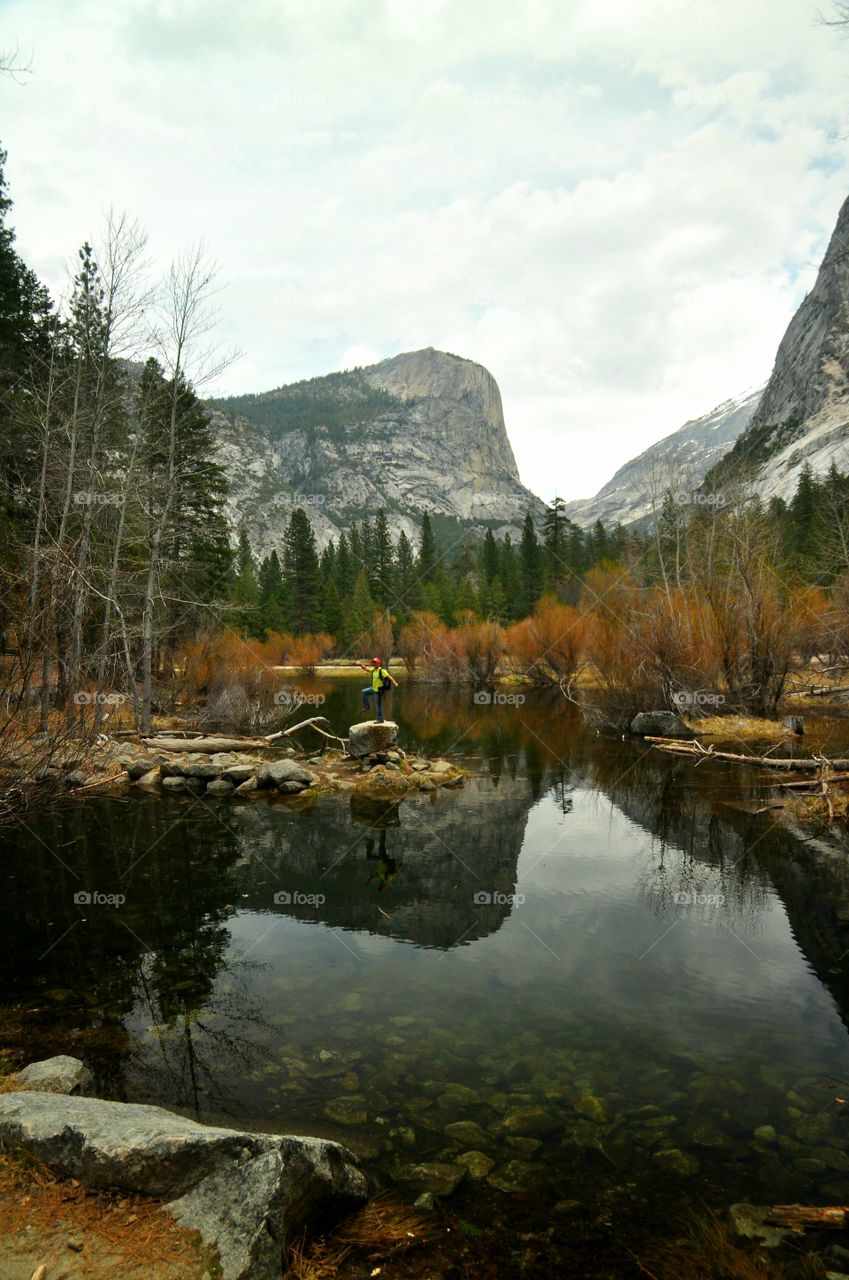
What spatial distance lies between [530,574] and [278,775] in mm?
61747

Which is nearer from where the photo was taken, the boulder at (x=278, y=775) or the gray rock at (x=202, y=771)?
the boulder at (x=278, y=775)

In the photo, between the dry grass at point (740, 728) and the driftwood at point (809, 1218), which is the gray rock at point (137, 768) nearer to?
the driftwood at point (809, 1218)

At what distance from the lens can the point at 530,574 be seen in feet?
247

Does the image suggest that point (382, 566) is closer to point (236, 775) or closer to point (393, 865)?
point (236, 775)

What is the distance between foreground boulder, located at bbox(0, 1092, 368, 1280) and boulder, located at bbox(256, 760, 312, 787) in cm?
1265

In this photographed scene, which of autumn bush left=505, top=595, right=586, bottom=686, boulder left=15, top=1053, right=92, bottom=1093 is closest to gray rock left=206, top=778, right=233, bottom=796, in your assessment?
boulder left=15, top=1053, right=92, bottom=1093

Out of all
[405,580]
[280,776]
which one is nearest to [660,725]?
[280,776]

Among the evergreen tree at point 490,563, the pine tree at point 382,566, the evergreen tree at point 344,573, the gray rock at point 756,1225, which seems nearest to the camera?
the gray rock at point 756,1225

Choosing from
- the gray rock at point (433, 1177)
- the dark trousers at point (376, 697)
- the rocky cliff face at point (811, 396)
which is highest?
the rocky cliff face at point (811, 396)

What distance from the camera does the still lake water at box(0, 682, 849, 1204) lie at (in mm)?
4855

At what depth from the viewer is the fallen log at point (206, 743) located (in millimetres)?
18938

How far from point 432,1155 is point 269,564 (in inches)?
3271

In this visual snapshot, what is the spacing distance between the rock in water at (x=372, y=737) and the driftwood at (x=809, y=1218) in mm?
14555

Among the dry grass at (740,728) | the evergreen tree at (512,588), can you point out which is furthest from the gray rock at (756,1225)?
the evergreen tree at (512,588)
